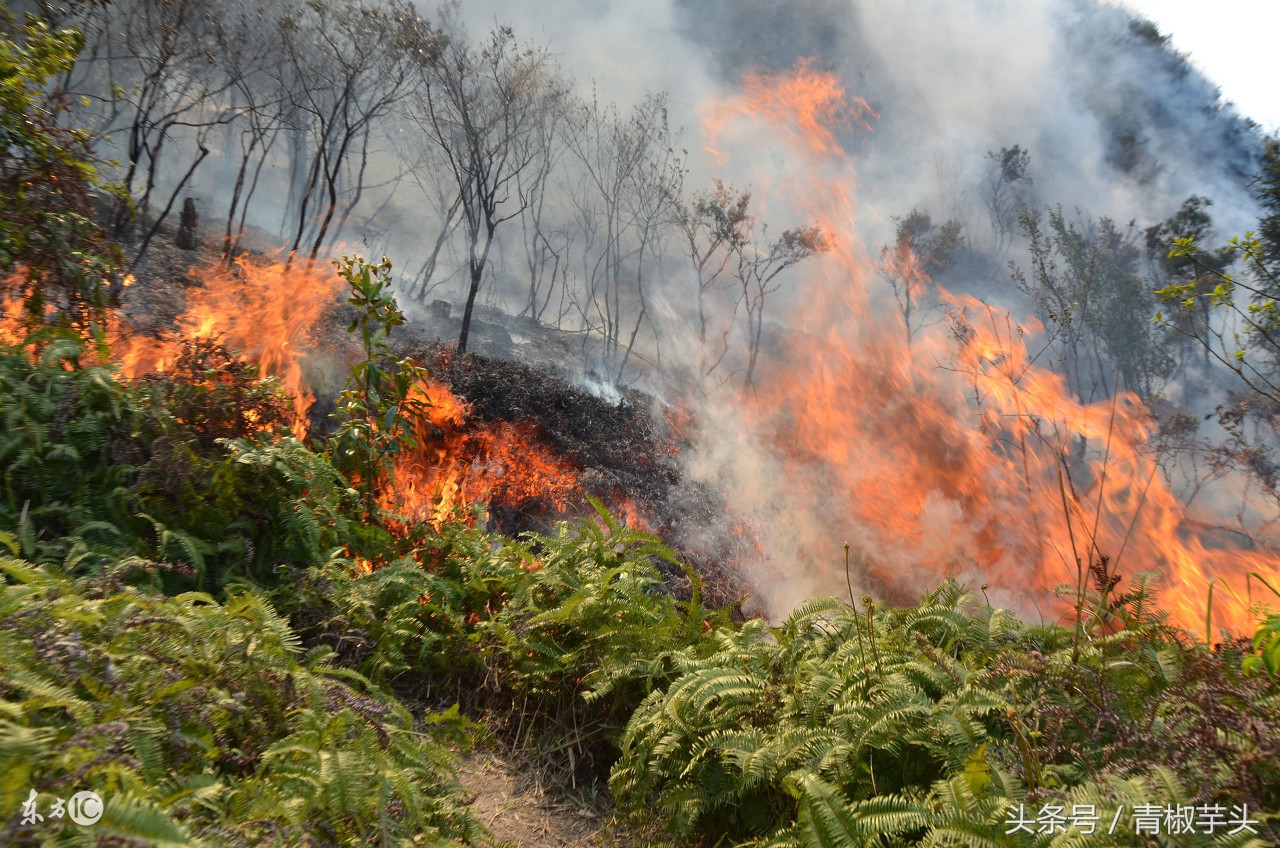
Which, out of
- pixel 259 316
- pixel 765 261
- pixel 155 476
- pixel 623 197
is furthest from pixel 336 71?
pixel 155 476

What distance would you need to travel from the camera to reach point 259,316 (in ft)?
23.2

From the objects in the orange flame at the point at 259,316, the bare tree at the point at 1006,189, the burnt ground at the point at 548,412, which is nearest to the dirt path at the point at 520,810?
the burnt ground at the point at 548,412

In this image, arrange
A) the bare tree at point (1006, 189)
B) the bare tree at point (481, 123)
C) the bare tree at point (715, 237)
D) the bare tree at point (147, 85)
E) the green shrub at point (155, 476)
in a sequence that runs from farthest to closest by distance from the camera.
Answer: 1. the bare tree at point (715, 237)
2. the bare tree at point (1006, 189)
3. the bare tree at point (481, 123)
4. the bare tree at point (147, 85)
5. the green shrub at point (155, 476)

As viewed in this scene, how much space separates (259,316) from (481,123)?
13.3 feet

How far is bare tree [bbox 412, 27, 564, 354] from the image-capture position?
8578 mm

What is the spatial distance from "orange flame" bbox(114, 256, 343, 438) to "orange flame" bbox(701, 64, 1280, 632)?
20.3 feet

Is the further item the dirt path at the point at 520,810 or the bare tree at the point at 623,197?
the bare tree at the point at 623,197

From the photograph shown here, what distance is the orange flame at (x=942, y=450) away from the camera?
8320mm

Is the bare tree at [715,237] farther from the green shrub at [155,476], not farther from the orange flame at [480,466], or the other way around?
the green shrub at [155,476]

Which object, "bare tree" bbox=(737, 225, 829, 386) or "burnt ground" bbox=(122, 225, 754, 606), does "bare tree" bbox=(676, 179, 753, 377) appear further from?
"burnt ground" bbox=(122, 225, 754, 606)

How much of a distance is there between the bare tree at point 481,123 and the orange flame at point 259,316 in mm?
1890

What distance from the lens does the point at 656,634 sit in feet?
10.1

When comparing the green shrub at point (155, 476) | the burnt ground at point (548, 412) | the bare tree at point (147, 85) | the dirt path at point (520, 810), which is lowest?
the dirt path at point (520, 810)

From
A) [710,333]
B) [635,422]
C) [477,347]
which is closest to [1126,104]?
[710,333]
